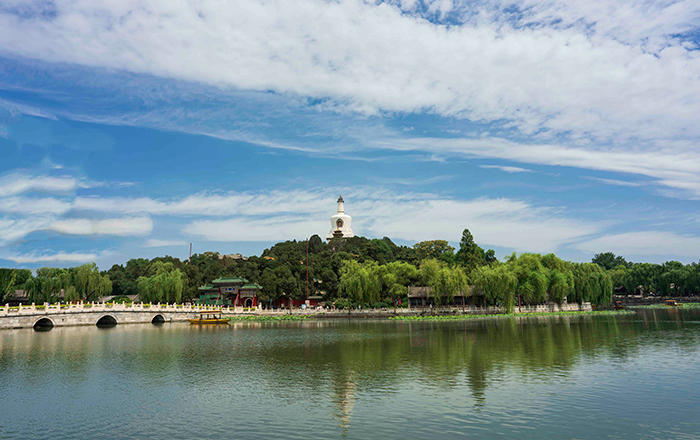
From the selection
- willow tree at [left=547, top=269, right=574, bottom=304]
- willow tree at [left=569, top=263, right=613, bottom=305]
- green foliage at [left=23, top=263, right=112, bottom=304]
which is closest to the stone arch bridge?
green foliage at [left=23, top=263, right=112, bottom=304]

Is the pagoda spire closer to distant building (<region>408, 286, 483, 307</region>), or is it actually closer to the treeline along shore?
the treeline along shore

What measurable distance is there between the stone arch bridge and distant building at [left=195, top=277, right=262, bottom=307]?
769 centimetres

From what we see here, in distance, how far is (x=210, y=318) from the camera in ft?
196

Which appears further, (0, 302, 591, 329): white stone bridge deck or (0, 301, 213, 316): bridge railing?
(0, 302, 591, 329): white stone bridge deck

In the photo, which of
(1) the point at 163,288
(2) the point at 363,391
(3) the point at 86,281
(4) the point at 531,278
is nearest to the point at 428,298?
(4) the point at 531,278

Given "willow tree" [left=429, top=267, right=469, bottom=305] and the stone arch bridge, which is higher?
"willow tree" [left=429, top=267, right=469, bottom=305]

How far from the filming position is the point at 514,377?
56.7ft

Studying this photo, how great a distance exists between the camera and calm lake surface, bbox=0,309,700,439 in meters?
11.8

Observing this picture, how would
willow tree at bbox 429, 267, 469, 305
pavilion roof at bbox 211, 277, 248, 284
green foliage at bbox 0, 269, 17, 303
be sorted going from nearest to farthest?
green foliage at bbox 0, 269, 17, 303 → willow tree at bbox 429, 267, 469, 305 → pavilion roof at bbox 211, 277, 248, 284

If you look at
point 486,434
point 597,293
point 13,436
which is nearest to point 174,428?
point 13,436

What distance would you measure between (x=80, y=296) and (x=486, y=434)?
201 ft

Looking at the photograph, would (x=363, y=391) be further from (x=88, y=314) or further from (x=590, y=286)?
(x=590, y=286)

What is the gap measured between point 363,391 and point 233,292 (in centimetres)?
5851

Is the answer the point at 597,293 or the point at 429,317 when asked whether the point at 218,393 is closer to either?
the point at 429,317
